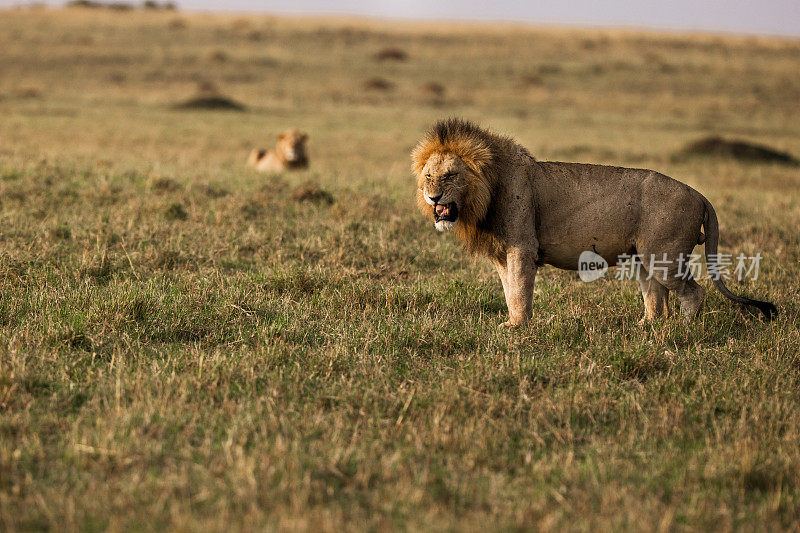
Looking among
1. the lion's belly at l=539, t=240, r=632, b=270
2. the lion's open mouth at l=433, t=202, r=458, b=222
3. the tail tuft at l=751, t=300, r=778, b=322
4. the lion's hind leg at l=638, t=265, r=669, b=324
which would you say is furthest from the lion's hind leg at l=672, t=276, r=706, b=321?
the lion's open mouth at l=433, t=202, r=458, b=222

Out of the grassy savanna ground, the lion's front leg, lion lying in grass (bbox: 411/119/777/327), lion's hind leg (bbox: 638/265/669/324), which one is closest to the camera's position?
the grassy savanna ground

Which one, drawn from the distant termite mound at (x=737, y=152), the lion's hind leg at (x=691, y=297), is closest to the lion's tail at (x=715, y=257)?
the lion's hind leg at (x=691, y=297)

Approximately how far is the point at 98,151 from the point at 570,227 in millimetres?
12690

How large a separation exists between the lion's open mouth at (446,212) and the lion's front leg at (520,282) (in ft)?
1.93

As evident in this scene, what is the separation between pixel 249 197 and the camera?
10.8m

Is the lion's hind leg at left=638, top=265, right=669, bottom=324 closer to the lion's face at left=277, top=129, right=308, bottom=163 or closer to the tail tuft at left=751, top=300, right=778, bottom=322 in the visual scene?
the tail tuft at left=751, top=300, right=778, bottom=322

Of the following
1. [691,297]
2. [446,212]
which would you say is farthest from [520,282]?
[691,297]

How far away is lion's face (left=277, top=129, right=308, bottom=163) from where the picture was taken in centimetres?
1616

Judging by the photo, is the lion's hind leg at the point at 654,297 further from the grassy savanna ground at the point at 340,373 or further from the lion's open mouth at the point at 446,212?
the lion's open mouth at the point at 446,212

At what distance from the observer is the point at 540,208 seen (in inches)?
251

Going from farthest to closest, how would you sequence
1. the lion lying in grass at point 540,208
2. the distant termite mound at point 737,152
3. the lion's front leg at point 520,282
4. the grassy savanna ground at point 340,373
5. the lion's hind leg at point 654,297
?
the distant termite mound at point 737,152, the lion's hind leg at point 654,297, the lion's front leg at point 520,282, the lion lying in grass at point 540,208, the grassy savanna ground at point 340,373

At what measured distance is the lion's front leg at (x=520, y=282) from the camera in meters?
6.24

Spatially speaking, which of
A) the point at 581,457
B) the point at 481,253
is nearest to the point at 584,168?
the point at 481,253

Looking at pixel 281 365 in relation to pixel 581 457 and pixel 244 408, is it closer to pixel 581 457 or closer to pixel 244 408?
pixel 244 408
